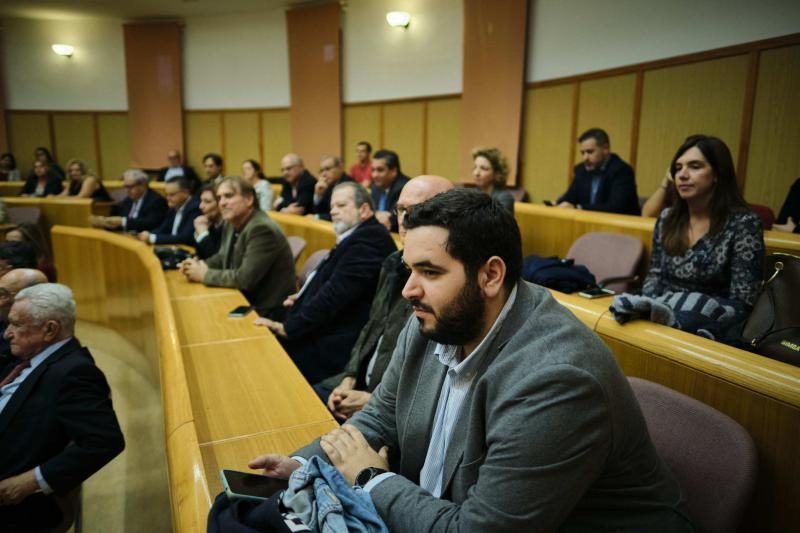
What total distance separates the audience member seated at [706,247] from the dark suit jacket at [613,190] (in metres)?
1.61

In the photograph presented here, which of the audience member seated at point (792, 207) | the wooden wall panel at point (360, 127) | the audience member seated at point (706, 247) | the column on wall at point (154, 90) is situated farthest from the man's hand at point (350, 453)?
the column on wall at point (154, 90)

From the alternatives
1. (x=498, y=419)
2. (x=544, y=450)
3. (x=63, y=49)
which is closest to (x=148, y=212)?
(x=498, y=419)

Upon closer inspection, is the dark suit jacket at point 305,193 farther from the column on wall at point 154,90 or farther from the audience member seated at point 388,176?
the column on wall at point 154,90

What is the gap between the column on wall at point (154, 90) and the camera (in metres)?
9.50

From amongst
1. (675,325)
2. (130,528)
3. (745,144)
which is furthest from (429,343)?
(745,144)

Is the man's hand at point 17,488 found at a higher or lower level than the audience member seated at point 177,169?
lower

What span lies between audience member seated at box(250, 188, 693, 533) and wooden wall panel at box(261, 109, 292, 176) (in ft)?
28.0

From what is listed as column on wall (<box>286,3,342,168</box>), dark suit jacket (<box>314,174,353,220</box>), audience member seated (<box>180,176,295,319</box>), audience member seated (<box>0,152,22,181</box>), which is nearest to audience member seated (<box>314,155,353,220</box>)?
dark suit jacket (<box>314,174,353,220</box>)

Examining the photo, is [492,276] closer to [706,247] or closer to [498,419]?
[498,419]

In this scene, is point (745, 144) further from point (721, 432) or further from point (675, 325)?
point (721, 432)

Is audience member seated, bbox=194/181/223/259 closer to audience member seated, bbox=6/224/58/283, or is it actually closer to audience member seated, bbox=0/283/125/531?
audience member seated, bbox=6/224/58/283

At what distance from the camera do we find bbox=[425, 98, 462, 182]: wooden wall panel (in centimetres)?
732

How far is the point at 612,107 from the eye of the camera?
5.54 metres

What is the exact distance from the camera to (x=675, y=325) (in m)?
1.80
